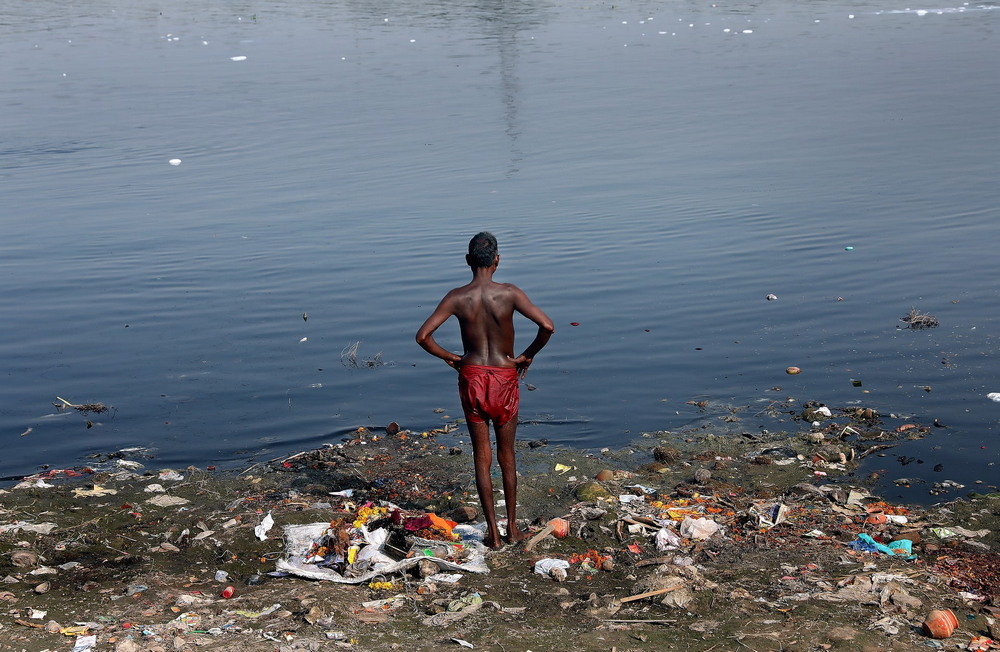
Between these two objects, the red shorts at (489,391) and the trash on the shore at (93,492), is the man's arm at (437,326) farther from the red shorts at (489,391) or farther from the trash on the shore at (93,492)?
the trash on the shore at (93,492)

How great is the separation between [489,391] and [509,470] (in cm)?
55

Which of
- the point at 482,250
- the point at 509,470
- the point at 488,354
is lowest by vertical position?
the point at 509,470

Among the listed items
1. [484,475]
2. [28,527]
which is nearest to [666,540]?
[484,475]

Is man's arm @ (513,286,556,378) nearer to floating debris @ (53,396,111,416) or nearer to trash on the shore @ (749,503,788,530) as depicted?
trash on the shore @ (749,503,788,530)

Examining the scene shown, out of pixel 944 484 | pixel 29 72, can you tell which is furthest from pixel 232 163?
pixel 29 72

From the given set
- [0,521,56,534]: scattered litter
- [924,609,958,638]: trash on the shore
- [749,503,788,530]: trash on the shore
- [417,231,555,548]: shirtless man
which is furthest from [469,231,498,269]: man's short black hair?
[0,521,56,534]: scattered litter

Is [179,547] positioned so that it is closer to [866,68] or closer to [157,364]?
[157,364]

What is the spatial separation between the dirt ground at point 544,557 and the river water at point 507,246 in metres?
0.61

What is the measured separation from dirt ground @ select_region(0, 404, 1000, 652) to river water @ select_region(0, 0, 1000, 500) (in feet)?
2.00

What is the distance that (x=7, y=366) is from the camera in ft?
34.8

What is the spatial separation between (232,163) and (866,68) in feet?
58.0

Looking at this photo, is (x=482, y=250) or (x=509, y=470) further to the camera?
(x=509, y=470)

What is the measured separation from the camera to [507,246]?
45.1ft

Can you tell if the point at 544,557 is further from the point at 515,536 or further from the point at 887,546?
the point at 887,546
